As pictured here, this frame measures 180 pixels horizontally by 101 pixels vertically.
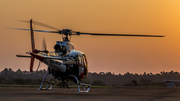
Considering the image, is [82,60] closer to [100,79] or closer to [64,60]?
[64,60]

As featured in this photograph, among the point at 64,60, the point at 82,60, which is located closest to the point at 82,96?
the point at 64,60

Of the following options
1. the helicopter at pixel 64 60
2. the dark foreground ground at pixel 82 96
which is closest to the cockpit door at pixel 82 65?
the helicopter at pixel 64 60

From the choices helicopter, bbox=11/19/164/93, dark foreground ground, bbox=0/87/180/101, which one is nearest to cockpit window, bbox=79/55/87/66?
helicopter, bbox=11/19/164/93

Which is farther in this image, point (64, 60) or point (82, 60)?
point (82, 60)

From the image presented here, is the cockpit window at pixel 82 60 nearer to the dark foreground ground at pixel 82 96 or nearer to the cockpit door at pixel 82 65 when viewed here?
the cockpit door at pixel 82 65

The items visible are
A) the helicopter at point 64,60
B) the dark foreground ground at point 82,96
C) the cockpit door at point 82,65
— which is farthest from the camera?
the cockpit door at point 82,65

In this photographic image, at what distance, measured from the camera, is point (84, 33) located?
99.2ft

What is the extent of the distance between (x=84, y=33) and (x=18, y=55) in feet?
24.6

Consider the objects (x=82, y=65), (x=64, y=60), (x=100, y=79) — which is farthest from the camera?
(x=100, y=79)

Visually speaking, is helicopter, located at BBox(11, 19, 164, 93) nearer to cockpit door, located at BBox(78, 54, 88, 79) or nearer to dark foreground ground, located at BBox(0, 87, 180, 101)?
cockpit door, located at BBox(78, 54, 88, 79)

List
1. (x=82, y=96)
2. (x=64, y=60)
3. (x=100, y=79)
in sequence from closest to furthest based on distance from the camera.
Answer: (x=82, y=96), (x=64, y=60), (x=100, y=79)

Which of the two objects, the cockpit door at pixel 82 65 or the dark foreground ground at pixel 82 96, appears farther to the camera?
the cockpit door at pixel 82 65

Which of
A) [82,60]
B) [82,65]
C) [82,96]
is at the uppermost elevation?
[82,60]

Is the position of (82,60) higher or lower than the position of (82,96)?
higher
